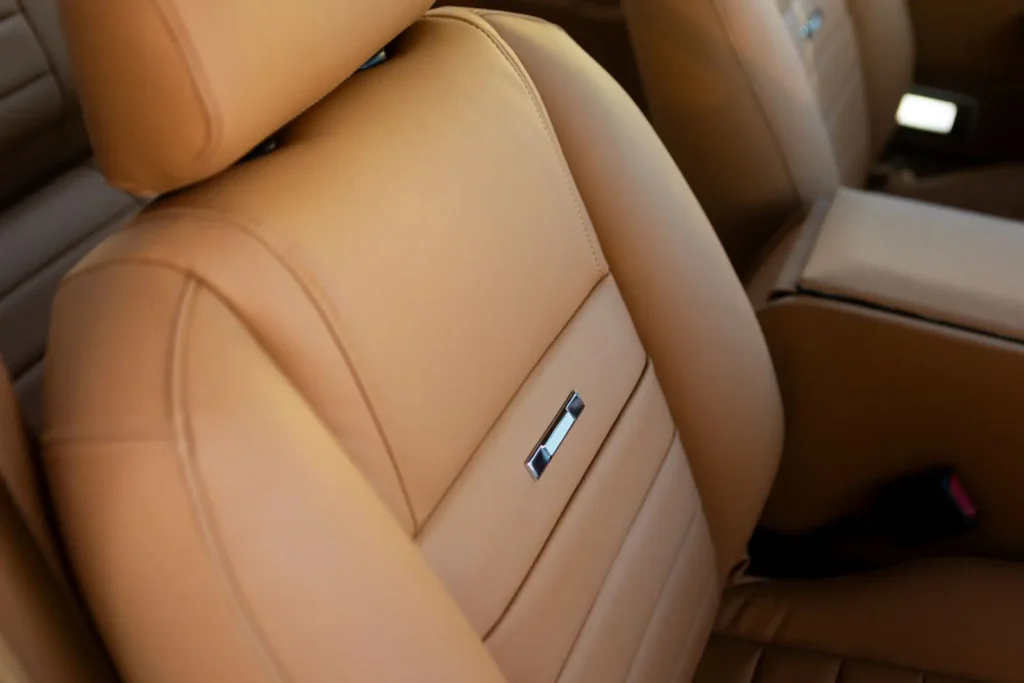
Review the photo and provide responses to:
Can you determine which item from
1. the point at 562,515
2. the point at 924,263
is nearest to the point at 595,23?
the point at 924,263

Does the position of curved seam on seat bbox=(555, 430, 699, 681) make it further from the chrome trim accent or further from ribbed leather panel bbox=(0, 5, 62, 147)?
ribbed leather panel bbox=(0, 5, 62, 147)

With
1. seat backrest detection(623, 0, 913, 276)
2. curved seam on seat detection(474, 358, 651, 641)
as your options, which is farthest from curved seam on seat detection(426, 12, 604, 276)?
seat backrest detection(623, 0, 913, 276)

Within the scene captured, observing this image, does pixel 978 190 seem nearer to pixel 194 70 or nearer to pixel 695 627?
pixel 695 627

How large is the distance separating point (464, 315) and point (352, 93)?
176 millimetres

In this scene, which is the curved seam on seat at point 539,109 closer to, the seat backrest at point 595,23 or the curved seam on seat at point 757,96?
the curved seam on seat at point 757,96

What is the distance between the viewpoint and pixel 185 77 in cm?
49

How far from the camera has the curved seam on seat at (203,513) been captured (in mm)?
462

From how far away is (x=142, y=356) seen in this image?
480 millimetres

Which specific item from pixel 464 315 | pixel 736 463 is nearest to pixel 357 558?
pixel 464 315

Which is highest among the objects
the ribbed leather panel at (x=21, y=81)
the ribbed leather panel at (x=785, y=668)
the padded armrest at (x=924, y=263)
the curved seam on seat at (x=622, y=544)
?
the ribbed leather panel at (x=21, y=81)

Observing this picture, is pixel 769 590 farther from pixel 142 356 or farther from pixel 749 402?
pixel 142 356

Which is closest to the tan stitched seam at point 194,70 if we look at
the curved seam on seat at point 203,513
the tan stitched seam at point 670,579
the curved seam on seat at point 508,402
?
the curved seam on seat at point 203,513

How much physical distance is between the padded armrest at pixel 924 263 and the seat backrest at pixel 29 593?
738 mm

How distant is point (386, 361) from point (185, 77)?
0.66 feet
